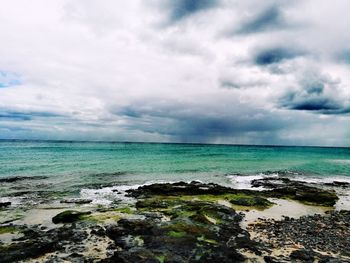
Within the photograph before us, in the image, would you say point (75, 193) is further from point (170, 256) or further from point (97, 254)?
point (170, 256)

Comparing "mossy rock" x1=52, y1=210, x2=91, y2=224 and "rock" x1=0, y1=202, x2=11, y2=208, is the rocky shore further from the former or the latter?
"rock" x1=0, y1=202, x2=11, y2=208

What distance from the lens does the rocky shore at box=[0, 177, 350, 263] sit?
43.6ft

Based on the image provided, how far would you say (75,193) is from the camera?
30.5 m

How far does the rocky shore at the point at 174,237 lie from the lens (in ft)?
43.6

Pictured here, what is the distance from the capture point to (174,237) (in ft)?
48.9

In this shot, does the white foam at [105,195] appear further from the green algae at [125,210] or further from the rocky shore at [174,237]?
the green algae at [125,210]

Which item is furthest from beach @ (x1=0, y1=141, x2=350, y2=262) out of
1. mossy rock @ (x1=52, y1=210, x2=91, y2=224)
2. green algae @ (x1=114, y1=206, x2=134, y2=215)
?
green algae @ (x1=114, y1=206, x2=134, y2=215)

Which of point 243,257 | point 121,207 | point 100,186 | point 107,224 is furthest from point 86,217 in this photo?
point 100,186

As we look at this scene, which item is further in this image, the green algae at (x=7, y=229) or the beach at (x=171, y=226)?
the green algae at (x=7, y=229)

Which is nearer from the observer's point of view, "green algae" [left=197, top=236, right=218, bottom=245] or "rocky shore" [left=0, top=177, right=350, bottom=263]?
"rocky shore" [left=0, top=177, right=350, bottom=263]

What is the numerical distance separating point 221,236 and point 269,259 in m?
3.14

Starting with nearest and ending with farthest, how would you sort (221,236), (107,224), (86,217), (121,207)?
1. (221,236)
2. (107,224)
3. (86,217)
4. (121,207)

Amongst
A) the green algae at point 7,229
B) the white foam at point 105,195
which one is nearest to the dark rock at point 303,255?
the green algae at point 7,229

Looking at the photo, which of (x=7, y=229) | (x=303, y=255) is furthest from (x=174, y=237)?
(x=7, y=229)
